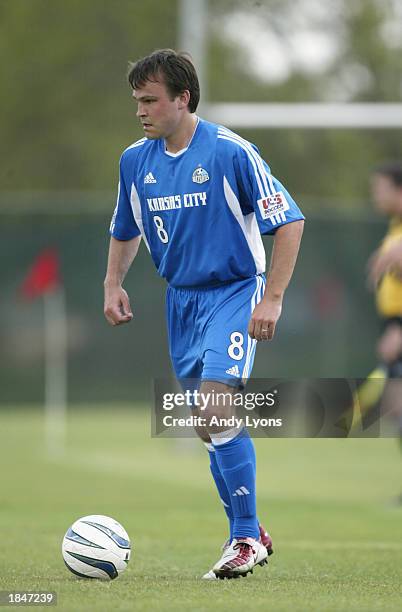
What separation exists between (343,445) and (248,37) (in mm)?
12046

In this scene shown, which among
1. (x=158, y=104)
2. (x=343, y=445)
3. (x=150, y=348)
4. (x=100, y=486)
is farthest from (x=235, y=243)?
(x=150, y=348)

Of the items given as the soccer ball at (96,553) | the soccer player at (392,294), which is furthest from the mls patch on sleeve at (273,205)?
the soccer player at (392,294)

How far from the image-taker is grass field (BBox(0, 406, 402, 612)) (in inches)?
185

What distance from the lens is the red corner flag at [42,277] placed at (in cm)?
1590

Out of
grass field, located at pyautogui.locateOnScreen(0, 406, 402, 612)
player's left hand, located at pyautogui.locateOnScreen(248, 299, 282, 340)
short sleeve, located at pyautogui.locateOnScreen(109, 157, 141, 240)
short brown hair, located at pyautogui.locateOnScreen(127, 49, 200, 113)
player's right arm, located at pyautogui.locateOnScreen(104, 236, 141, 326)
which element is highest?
short brown hair, located at pyautogui.locateOnScreen(127, 49, 200, 113)

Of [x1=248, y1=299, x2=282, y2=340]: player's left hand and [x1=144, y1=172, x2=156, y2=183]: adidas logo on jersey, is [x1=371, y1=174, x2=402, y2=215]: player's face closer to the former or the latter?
[x1=144, y1=172, x2=156, y2=183]: adidas logo on jersey

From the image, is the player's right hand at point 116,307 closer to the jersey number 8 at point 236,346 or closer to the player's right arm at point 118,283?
the player's right arm at point 118,283

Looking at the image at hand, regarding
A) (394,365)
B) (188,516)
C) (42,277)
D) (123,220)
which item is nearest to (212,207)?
(123,220)

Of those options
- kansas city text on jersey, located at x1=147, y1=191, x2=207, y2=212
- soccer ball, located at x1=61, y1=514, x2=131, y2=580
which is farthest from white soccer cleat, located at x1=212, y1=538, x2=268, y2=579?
kansas city text on jersey, located at x1=147, y1=191, x2=207, y2=212

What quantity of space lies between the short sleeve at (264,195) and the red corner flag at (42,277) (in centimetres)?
1070

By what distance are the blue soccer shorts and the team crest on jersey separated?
1.52ft

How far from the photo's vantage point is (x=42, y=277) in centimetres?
1598

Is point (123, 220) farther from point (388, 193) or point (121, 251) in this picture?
point (388, 193)

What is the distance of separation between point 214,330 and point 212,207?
53cm
